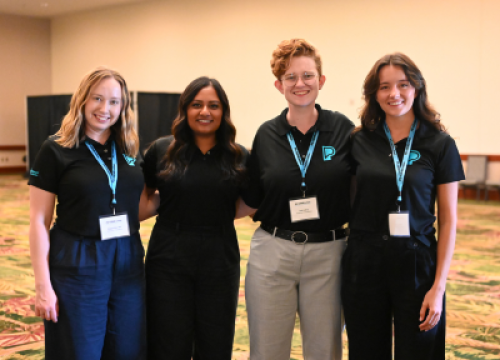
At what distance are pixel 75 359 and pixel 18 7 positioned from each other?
53.7ft

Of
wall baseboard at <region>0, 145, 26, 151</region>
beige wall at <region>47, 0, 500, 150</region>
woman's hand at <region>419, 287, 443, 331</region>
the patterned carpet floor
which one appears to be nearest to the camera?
woman's hand at <region>419, 287, 443, 331</region>

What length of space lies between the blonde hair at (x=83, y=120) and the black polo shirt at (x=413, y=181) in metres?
1.07

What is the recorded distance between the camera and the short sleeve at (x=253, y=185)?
8.06 ft

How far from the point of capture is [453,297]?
4.45 meters

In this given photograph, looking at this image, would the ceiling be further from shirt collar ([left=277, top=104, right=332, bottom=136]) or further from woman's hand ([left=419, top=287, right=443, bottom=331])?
woman's hand ([left=419, top=287, right=443, bottom=331])

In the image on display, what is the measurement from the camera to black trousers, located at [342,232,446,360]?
209cm

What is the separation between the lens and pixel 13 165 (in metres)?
17.3

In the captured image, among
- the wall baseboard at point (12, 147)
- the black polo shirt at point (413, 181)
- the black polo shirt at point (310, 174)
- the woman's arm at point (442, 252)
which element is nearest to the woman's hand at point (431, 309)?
the woman's arm at point (442, 252)

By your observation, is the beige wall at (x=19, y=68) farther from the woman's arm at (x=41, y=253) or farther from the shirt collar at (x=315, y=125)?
the shirt collar at (x=315, y=125)

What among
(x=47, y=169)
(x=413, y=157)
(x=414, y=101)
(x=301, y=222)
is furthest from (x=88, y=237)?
(x=414, y=101)

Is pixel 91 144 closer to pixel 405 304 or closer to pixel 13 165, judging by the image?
A: pixel 405 304

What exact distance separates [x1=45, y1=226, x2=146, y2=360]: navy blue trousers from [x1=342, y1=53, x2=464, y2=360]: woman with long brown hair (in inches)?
38.6

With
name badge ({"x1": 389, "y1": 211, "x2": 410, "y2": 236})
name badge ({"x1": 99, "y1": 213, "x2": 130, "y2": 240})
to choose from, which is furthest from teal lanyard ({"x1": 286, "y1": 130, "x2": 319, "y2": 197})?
name badge ({"x1": 99, "y1": 213, "x2": 130, "y2": 240})

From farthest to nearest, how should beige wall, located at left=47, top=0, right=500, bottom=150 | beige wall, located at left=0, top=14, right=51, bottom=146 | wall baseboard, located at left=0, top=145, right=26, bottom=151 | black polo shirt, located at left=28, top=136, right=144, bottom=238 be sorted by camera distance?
wall baseboard, located at left=0, top=145, right=26, bottom=151 → beige wall, located at left=0, top=14, right=51, bottom=146 → beige wall, located at left=47, top=0, right=500, bottom=150 → black polo shirt, located at left=28, top=136, right=144, bottom=238
